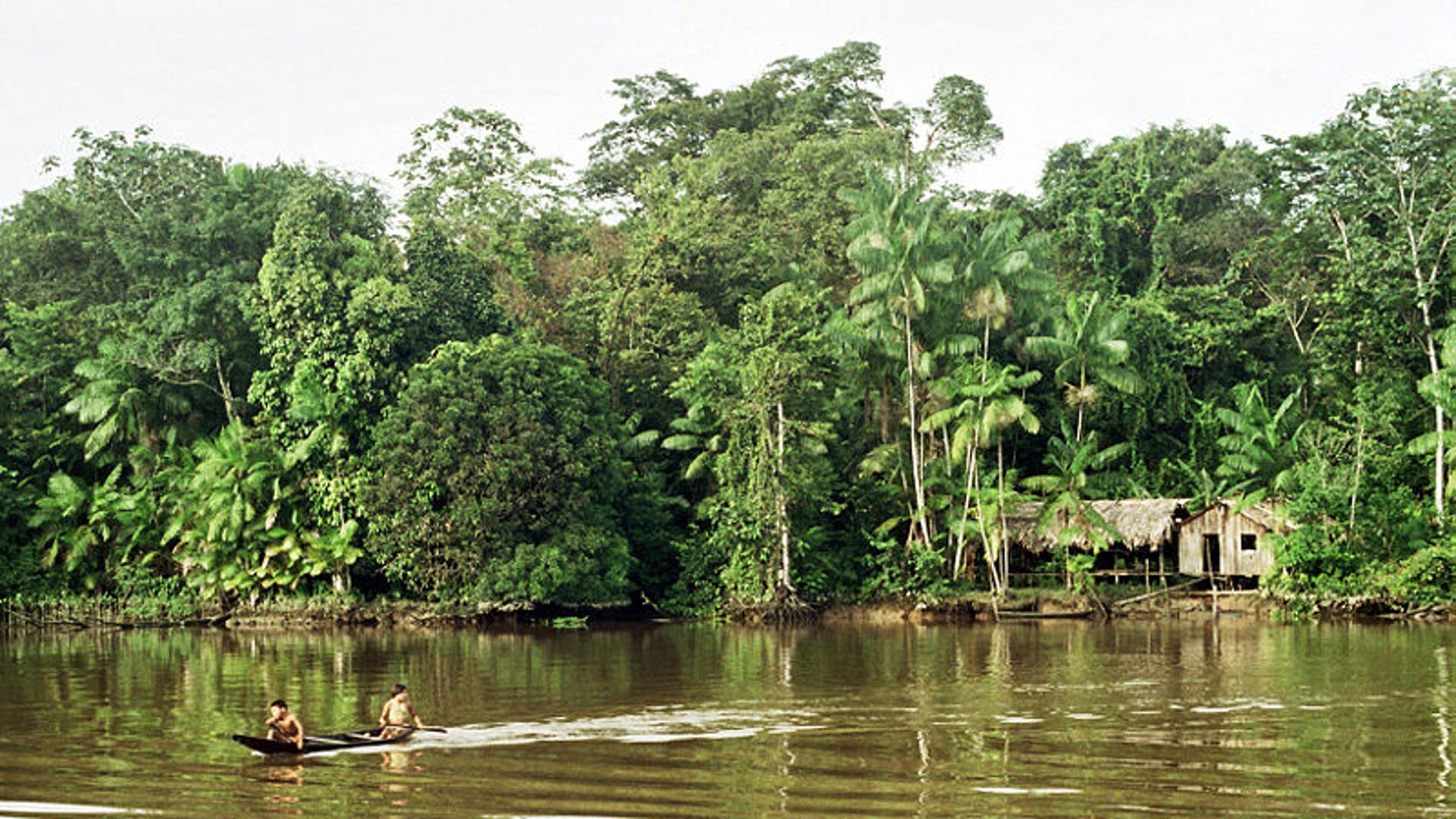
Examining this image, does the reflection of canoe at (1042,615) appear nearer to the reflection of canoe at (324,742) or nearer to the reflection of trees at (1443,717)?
the reflection of trees at (1443,717)

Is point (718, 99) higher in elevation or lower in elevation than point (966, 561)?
higher

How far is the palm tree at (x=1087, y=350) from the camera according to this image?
37.6m

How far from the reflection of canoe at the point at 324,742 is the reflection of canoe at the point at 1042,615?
19.7 m

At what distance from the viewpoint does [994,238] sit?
37812mm

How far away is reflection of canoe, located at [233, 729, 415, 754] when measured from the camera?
16531 millimetres

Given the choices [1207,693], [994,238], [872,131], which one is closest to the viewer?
[1207,693]

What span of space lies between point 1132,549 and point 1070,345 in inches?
189

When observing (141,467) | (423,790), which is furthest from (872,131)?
(423,790)

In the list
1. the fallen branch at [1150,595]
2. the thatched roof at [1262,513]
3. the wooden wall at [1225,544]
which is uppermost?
the thatched roof at [1262,513]

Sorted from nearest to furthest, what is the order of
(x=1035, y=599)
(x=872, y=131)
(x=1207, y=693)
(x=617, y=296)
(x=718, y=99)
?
(x=1207, y=693) < (x=1035, y=599) < (x=617, y=296) < (x=872, y=131) < (x=718, y=99)

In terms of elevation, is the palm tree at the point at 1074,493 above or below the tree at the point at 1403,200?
below

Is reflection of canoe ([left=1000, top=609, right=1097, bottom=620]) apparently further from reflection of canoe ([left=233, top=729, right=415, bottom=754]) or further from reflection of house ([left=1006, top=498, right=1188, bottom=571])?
reflection of canoe ([left=233, top=729, right=415, bottom=754])

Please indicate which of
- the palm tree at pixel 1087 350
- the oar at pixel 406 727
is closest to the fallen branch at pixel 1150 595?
the palm tree at pixel 1087 350

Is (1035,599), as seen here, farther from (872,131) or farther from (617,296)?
(872,131)
